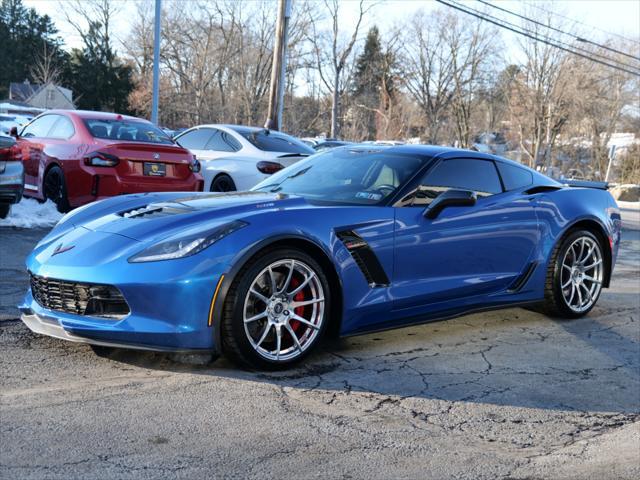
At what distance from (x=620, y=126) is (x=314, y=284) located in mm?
49487

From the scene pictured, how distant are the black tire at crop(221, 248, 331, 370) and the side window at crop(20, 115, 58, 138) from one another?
23.7 ft

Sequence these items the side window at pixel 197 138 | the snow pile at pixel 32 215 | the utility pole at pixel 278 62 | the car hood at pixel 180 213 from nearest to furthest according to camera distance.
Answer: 1. the car hood at pixel 180 213
2. the snow pile at pixel 32 215
3. the side window at pixel 197 138
4. the utility pole at pixel 278 62

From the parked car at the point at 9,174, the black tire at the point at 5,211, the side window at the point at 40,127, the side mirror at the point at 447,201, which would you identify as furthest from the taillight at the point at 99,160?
the side mirror at the point at 447,201

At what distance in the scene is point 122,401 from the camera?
333 centimetres

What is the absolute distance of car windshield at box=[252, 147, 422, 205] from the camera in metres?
4.67

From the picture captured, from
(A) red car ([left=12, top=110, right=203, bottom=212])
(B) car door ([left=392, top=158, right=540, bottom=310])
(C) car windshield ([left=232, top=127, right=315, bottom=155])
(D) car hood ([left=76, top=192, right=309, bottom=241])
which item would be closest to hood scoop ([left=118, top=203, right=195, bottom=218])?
(D) car hood ([left=76, top=192, right=309, bottom=241])

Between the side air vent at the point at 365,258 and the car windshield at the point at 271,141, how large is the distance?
6859 mm

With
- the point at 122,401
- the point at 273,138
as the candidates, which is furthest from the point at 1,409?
the point at 273,138

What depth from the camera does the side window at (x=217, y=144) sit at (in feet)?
36.7

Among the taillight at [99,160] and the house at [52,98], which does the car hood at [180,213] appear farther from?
the house at [52,98]

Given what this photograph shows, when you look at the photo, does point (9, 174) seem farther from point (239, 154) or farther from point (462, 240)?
point (462, 240)

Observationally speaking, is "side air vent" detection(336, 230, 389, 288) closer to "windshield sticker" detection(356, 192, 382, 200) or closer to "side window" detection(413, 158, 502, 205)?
"windshield sticker" detection(356, 192, 382, 200)

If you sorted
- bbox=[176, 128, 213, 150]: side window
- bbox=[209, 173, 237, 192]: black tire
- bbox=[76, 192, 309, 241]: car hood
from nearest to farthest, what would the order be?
bbox=[76, 192, 309, 241]: car hood
bbox=[209, 173, 237, 192]: black tire
bbox=[176, 128, 213, 150]: side window

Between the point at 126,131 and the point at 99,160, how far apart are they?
34.3 inches
